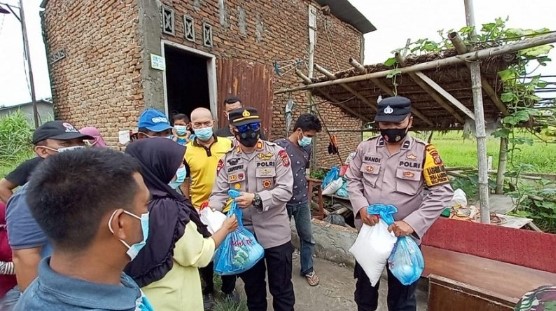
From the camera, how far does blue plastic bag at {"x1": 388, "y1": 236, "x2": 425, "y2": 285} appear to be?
5.81ft

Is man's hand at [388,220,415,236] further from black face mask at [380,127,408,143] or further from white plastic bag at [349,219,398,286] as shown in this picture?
black face mask at [380,127,408,143]

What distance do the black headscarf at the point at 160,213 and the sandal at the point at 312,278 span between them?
1.96m

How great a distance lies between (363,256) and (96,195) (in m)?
1.69

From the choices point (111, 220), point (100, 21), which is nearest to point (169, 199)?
point (111, 220)

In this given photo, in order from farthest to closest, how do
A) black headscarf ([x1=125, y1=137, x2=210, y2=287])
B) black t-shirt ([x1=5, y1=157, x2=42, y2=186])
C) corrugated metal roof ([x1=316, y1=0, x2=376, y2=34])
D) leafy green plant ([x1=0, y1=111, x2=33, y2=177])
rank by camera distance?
→ leafy green plant ([x1=0, y1=111, x2=33, y2=177]) → corrugated metal roof ([x1=316, y1=0, x2=376, y2=34]) → black t-shirt ([x1=5, y1=157, x2=42, y2=186]) → black headscarf ([x1=125, y1=137, x2=210, y2=287])

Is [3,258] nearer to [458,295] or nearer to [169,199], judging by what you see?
[169,199]

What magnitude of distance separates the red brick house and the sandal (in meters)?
2.97

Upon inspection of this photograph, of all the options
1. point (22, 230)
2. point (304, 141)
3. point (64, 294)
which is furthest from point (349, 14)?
point (64, 294)

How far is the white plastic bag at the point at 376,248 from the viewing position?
1865 mm

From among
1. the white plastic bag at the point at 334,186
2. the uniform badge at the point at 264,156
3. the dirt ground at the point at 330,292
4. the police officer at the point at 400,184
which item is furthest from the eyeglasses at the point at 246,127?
the white plastic bag at the point at 334,186

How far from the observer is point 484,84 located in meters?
3.42

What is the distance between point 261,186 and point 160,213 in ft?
3.20

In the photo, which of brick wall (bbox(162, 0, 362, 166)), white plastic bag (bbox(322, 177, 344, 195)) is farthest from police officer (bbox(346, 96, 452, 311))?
brick wall (bbox(162, 0, 362, 166))

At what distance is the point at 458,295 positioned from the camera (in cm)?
188
